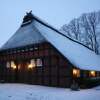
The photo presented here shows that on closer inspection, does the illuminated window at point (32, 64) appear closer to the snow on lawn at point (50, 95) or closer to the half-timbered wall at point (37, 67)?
the half-timbered wall at point (37, 67)

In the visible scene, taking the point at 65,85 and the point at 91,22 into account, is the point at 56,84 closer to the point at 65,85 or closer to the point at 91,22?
the point at 65,85

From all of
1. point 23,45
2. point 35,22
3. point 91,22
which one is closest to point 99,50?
point 91,22

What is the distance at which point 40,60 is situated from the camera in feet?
76.9

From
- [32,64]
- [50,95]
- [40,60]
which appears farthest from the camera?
[32,64]

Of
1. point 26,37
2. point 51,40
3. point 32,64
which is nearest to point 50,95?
point 51,40

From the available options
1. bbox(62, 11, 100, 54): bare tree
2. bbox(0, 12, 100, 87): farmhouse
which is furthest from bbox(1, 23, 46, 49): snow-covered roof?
bbox(62, 11, 100, 54): bare tree

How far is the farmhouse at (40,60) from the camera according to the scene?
68.5 ft

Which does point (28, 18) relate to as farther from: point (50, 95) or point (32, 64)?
point (50, 95)

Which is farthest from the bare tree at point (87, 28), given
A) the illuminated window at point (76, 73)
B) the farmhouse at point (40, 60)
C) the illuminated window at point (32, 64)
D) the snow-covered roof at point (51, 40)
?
the illuminated window at point (76, 73)

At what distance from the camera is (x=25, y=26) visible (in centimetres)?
2981

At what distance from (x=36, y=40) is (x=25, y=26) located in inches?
A: 271

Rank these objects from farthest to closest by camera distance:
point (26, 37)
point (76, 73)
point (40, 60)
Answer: point (26, 37) < point (40, 60) < point (76, 73)

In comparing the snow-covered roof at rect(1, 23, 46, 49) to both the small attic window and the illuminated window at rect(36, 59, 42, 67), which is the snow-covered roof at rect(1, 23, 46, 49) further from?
the illuminated window at rect(36, 59, 42, 67)

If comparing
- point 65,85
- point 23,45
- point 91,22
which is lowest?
point 65,85
